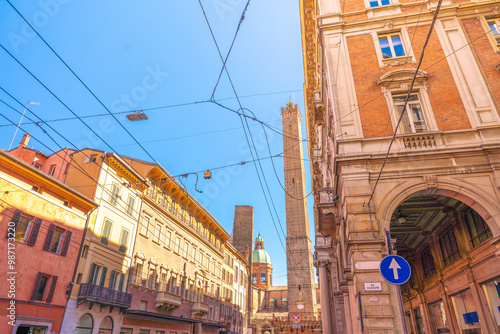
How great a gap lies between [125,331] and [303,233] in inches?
2194

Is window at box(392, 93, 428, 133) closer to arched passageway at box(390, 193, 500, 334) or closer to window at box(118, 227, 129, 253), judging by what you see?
arched passageway at box(390, 193, 500, 334)

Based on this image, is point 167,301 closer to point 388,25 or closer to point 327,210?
point 327,210

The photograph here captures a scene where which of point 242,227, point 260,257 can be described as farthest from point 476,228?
point 260,257

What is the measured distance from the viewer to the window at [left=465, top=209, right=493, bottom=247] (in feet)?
36.6

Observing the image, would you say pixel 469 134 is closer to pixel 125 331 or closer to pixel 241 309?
pixel 125 331

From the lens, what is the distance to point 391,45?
1337 centimetres

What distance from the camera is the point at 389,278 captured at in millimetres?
6676

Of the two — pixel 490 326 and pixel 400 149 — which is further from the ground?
pixel 400 149

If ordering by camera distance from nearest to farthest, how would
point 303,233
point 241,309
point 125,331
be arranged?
point 125,331
point 241,309
point 303,233

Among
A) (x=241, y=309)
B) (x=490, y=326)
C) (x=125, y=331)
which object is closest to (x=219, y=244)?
(x=241, y=309)

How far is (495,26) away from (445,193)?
7.91 m

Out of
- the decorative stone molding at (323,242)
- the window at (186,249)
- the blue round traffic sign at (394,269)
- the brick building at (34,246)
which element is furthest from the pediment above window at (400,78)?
the window at (186,249)

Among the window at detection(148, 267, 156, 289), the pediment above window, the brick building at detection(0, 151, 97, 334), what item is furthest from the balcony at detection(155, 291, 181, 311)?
the pediment above window

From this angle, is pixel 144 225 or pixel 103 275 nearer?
pixel 103 275
